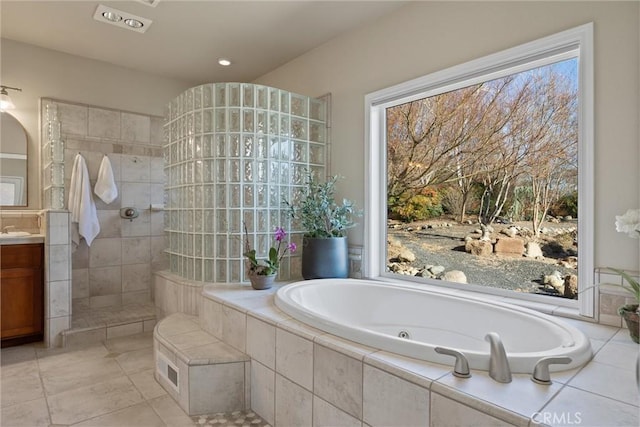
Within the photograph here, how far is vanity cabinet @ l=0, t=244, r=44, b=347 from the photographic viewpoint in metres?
2.46

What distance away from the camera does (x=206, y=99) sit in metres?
2.53

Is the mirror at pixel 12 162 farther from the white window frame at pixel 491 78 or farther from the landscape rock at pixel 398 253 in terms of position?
the landscape rock at pixel 398 253

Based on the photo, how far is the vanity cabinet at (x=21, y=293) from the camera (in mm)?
2457

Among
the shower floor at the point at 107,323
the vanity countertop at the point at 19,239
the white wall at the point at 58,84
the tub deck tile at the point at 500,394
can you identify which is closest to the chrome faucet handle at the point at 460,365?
the tub deck tile at the point at 500,394

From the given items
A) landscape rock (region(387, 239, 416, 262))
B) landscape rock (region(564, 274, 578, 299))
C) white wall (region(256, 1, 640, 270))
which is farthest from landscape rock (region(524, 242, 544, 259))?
landscape rock (region(387, 239, 416, 262))

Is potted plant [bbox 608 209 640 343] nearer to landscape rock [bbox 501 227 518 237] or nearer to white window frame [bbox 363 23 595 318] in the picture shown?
white window frame [bbox 363 23 595 318]

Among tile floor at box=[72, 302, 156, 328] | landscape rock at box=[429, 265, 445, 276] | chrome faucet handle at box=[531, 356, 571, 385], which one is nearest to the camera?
chrome faucet handle at box=[531, 356, 571, 385]

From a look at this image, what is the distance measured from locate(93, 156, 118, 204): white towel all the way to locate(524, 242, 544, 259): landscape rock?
332cm

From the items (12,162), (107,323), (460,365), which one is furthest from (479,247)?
(12,162)

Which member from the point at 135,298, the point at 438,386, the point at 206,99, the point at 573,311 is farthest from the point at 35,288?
the point at 573,311

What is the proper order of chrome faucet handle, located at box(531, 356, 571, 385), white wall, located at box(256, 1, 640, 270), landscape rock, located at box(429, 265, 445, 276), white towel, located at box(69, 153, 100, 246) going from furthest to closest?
white towel, located at box(69, 153, 100, 246) < landscape rock, located at box(429, 265, 445, 276) < white wall, located at box(256, 1, 640, 270) < chrome faucet handle, located at box(531, 356, 571, 385)

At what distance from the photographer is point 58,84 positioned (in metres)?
3.01

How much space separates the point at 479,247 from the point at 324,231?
1.07 metres

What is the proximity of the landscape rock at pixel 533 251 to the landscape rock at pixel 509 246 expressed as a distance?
0.10 ft
